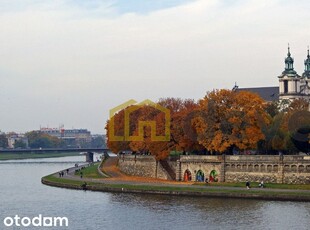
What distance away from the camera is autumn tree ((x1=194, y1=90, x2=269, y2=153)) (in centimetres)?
8831

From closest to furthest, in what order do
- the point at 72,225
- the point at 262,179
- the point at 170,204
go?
the point at 72,225 < the point at 170,204 < the point at 262,179

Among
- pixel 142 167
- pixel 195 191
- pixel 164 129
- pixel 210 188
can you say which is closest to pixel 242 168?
pixel 210 188

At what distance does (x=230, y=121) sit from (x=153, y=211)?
24.2 m

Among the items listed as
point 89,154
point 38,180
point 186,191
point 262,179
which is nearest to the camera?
point 186,191

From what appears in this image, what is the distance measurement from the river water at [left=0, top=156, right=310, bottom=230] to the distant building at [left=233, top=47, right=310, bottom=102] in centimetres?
10039

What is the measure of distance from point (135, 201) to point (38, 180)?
39.7m

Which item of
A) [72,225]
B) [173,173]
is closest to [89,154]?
[173,173]

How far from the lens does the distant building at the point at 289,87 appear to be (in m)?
178

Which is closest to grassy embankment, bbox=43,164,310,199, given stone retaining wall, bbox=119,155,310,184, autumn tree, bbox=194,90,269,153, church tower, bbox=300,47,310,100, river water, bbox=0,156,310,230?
stone retaining wall, bbox=119,155,310,184

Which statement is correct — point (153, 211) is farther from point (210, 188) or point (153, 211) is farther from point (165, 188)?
point (165, 188)

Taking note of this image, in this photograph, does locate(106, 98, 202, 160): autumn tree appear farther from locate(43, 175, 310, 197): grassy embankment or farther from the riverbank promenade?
locate(43, 175, 310, 197): grassy embankment

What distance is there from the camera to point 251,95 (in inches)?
3627

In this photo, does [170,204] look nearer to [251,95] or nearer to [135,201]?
[135,201]

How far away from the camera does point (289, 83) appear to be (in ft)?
585
